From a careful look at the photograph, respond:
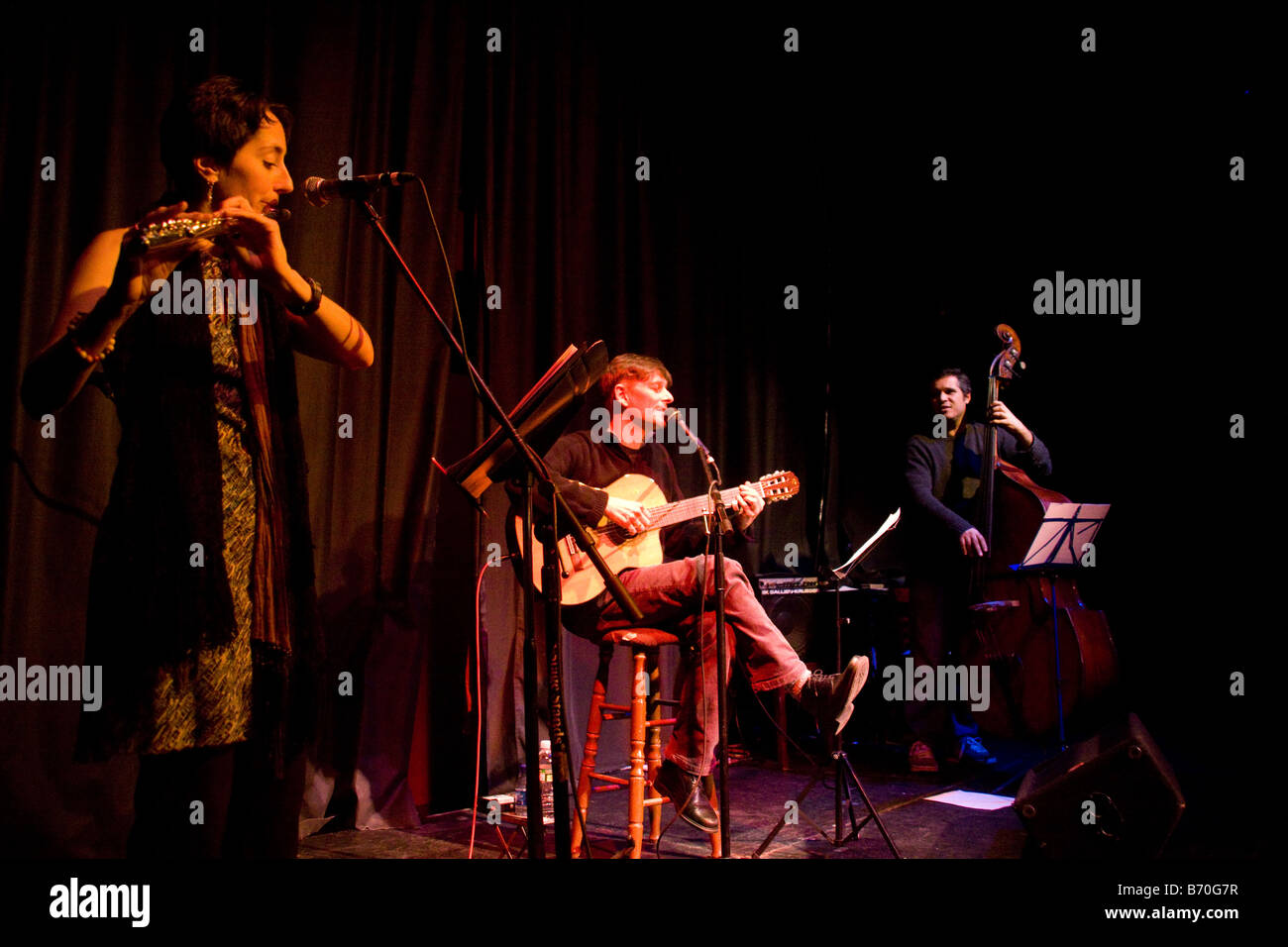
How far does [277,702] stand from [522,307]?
275 cm

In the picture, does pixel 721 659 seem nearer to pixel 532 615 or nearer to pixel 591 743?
pixel 532 615

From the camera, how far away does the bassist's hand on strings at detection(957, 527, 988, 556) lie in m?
3.96

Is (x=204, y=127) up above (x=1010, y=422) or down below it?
above

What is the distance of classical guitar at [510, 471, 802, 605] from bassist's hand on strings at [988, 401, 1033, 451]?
1.37m

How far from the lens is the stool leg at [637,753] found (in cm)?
274

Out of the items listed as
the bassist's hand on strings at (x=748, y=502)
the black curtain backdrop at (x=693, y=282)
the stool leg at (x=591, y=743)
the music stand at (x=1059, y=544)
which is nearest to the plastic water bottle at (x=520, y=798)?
the black curtain backdrop at (x=693, y=282)

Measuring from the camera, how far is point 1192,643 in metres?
5.46

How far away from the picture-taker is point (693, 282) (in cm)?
498

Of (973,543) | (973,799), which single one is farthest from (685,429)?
(973,799)

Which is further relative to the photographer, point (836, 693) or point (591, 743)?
point (591, 743)

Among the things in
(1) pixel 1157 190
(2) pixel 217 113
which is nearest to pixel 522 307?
(2) pixel 217 113

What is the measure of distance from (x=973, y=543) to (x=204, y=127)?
3.44m

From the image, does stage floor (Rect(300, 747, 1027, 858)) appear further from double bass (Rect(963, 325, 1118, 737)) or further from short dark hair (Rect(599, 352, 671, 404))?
short dark hair (Rect(599, 352, 671, 404))

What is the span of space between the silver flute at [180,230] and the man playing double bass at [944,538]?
356 centimetres
